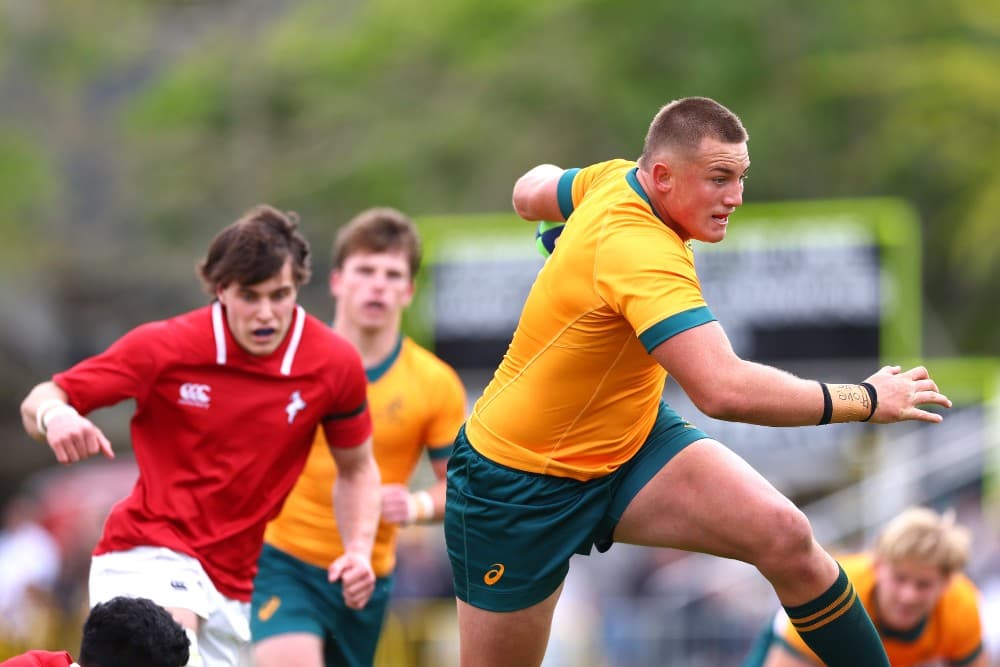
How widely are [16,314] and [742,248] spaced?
13.0 m

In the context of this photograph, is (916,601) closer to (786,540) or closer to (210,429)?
(786,540)

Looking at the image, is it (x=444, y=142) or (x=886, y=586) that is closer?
(x=886, y=586)

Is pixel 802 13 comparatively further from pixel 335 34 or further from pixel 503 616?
pixel 503 616

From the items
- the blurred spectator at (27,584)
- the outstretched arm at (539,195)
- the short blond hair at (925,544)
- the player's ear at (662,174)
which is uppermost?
the player's ear at (662,174)

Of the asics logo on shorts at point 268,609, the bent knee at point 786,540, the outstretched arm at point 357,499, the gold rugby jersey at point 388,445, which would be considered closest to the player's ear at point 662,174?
the bent knee at point 786,540

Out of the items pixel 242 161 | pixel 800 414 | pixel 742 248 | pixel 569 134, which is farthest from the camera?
pixel 242 161

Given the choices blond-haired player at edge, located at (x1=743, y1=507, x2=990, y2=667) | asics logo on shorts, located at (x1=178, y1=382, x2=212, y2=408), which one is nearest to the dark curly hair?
asics logo on shorts, located at (x1=178, y1=382, x2=212, y2=408)

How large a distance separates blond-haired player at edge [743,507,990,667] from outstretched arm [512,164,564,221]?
2168mm

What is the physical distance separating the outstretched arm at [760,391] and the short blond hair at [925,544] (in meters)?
1.98

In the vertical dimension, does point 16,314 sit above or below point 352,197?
below

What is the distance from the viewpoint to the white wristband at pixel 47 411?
5660 millimetres

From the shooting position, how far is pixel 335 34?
2606 centimetres

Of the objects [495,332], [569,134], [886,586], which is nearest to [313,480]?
[886,586]

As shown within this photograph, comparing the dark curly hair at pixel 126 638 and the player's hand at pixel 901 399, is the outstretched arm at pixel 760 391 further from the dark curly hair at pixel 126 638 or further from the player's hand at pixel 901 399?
the dark curly hair at pixel 126 638
